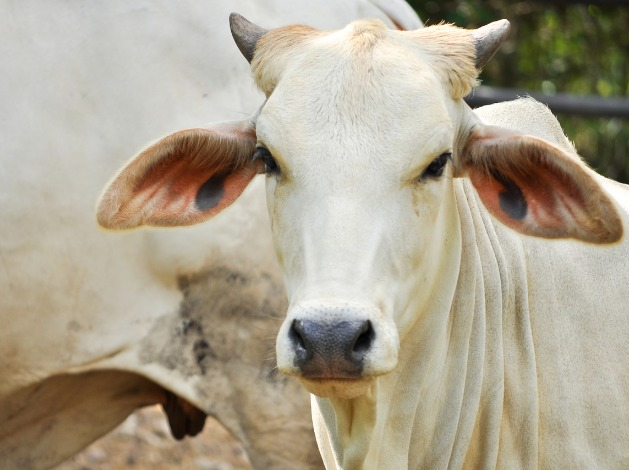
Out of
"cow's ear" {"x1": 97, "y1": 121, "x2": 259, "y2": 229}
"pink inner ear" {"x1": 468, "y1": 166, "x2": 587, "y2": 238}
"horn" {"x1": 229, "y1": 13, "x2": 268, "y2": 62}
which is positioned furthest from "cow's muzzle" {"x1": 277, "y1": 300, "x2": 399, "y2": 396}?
"horn" {"x1": 229, "y1": 13, "x2": 268, "y2": 62}

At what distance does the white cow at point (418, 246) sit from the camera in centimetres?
297

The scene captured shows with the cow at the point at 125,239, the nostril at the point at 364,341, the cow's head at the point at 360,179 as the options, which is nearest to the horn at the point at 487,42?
the cow's head at the point at 360,179

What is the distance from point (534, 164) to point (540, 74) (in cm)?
670

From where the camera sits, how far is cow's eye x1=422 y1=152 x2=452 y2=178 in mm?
3150

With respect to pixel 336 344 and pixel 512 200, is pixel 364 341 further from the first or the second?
pixel 512 200

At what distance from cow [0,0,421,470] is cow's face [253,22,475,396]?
3.24 feet

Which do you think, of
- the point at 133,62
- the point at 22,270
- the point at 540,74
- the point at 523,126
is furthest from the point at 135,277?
the point at 540,74

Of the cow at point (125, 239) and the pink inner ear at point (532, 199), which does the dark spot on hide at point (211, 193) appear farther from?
the pink inner ear at point (532, 199)

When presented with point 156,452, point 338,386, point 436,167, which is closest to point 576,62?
point 156,452

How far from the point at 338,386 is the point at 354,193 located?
469 millimetres

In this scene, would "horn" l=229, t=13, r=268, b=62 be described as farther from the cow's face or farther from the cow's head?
the cow's face

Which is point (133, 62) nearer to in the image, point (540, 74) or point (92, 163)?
point (92, 163)

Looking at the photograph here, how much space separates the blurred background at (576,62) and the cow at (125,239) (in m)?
5.11

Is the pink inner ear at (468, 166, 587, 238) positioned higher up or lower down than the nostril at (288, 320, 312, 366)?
lower down
